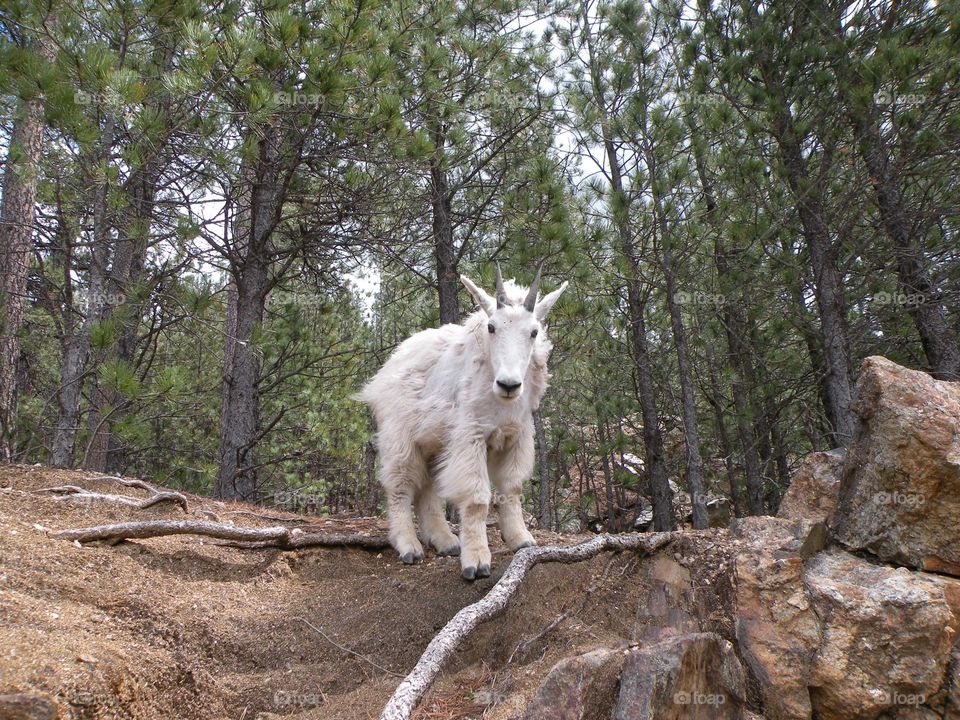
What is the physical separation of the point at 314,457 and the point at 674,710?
9292 millimetres

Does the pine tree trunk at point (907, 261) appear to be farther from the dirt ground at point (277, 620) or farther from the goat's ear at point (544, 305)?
the dirt ground at point (277, 620)

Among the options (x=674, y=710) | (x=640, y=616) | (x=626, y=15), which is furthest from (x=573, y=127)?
(x=674, y=710)

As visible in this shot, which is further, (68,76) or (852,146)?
(852,146)

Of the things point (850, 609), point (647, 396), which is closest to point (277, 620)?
point (850, 609)

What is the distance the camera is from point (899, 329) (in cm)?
980

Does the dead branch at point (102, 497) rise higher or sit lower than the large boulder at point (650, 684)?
higher

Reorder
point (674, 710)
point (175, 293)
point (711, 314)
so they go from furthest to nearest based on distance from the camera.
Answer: point (711, 314) < point (175, 293) < point (674, 710)

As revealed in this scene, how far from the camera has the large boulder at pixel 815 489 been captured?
17.4 feet

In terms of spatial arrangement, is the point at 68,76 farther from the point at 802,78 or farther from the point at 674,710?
the point at 802,78
